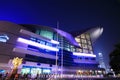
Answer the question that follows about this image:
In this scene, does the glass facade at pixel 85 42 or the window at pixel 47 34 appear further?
the glass facade at pixel 85 42

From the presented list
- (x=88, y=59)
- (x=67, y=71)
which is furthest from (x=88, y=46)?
(x=67, y=71)

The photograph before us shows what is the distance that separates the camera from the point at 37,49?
43.7m

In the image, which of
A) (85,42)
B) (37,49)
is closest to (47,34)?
(37,49)

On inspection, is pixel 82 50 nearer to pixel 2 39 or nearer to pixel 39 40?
pixel 39 40

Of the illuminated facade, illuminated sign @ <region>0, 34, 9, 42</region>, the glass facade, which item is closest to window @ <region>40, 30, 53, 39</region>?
the illuminated facade

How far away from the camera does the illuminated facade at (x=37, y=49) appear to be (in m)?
34.6

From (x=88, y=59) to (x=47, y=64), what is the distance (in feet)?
115

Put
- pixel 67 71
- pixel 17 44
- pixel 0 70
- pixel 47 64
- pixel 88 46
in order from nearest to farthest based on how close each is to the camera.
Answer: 1. pixel 0 70
2. pixel 17 44
3. pixel 47 64
4. pixel 67 71
5. pixel 88 46

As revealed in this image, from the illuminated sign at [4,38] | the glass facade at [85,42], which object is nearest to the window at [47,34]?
the illuminated sign at [4,38]

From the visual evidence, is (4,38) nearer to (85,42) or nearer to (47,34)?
(47,34)

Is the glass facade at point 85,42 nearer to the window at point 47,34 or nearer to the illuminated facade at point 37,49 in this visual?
the illuminated facade at point 37,49

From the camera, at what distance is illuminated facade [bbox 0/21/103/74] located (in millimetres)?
34594

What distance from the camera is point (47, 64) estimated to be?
4416 centimetres

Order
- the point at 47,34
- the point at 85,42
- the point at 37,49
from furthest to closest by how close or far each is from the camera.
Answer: the point at 85,42
the point at 47,34
the point at 37,49
